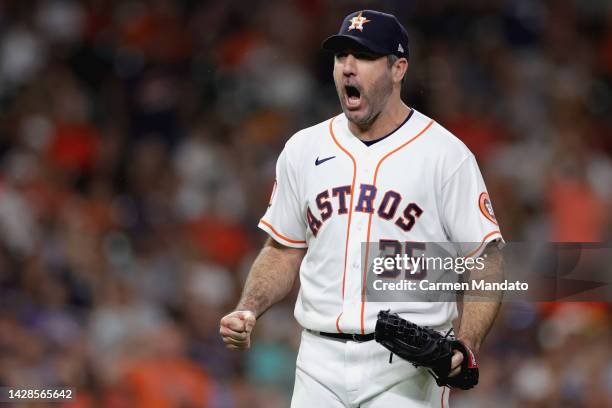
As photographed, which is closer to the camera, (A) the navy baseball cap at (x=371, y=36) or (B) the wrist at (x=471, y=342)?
(B) the wrist at (x=471, y=342)

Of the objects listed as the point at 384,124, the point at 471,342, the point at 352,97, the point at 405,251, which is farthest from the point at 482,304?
the point at 352,97

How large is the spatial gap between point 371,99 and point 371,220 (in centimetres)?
41

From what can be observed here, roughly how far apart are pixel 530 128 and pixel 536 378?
2290 millimetres

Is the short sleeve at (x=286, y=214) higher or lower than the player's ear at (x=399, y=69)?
lower

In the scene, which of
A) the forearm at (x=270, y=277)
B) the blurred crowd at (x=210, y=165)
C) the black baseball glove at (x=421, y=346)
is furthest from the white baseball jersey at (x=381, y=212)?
the blurred crowd at (x=210, y=165)

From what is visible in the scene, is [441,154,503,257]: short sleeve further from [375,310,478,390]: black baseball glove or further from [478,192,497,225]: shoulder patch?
[375,310,478,390]: black baseball glove

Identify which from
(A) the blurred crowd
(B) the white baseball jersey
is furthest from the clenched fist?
(A) the blurred crowd

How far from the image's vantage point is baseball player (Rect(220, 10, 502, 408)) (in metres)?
3.48

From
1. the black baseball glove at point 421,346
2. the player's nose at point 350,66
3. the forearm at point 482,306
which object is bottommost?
the black baseball glove at point 421,346

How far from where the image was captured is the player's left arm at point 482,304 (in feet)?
11.2

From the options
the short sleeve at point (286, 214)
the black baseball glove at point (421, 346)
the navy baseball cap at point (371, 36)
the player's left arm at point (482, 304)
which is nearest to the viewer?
the black baseball glove at point (421, 346)

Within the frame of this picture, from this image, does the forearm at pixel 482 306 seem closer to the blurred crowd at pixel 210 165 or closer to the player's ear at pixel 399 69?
the player's ear at pixel 399 69

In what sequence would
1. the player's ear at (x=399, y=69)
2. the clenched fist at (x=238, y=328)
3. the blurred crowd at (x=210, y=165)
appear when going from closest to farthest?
1. the clenched fist at (x=238, y=328)
2. the player's ear at (x=399, y=69)
3. the blurred crowd at (x=210, y=165)

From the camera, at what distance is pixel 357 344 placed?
3496 mm
